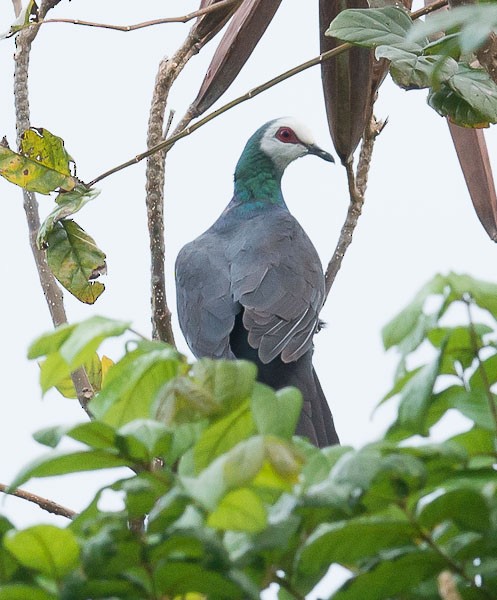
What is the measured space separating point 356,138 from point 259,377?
2.78 feet

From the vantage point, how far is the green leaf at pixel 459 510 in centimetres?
54

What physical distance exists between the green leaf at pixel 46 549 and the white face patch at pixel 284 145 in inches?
145

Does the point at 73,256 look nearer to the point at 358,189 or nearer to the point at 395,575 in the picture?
the point at 358,189

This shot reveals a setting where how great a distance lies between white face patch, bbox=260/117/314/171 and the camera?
4137mm

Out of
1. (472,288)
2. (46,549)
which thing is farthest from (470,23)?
(46,549)

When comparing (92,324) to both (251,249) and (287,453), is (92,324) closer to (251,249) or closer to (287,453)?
(287,453)

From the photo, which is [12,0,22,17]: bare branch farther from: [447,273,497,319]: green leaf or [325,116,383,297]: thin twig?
[447,273,497,319]: green leaf

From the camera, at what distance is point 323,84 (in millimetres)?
2492

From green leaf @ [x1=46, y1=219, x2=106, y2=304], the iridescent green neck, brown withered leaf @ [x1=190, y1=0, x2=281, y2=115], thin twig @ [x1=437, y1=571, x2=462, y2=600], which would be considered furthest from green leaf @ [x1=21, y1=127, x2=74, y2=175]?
thin twig @ [x1=437, y1=571, x2=462, y2=600]

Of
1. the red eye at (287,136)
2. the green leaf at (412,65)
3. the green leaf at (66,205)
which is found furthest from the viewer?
the red eye at (287,136)

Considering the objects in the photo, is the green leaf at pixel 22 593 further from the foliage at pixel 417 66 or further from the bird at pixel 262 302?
the bird at pixel 262 302

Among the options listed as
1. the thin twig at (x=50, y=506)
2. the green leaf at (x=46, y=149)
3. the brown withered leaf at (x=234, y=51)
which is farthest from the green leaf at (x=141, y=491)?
the brown withered leaf at (x=234, y=51)

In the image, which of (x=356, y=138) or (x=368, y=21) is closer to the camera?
(x=368, y=21)

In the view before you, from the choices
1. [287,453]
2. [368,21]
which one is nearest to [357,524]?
[287,453]
